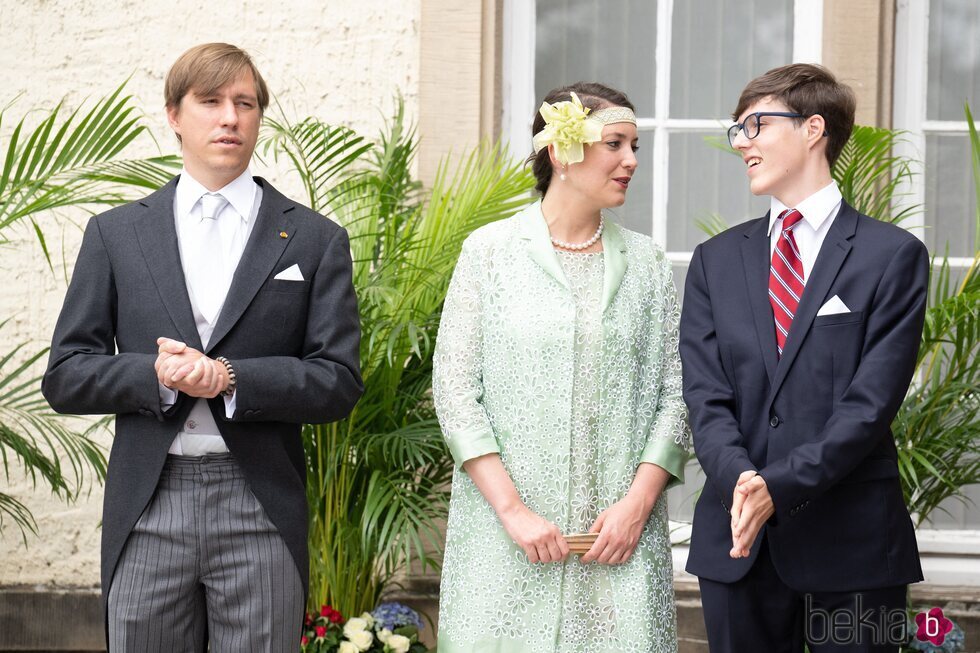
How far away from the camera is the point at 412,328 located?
354 cm

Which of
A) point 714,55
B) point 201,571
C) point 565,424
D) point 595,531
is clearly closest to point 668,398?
point 565,424

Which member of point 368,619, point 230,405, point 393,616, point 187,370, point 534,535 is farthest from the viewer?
point 393,616

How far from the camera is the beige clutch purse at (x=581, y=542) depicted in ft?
9.29

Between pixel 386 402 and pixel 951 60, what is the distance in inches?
102

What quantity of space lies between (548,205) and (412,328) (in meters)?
0.68

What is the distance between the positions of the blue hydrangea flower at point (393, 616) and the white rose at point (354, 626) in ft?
0.36

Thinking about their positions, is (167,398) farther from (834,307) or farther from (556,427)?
(834,307)

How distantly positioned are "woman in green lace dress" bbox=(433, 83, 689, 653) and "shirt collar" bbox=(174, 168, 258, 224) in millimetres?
562

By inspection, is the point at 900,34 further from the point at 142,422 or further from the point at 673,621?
the point at 142,422

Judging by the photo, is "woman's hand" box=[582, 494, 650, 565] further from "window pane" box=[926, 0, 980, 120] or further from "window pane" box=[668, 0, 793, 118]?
"window pane" box=[926, 0, 980, 120]

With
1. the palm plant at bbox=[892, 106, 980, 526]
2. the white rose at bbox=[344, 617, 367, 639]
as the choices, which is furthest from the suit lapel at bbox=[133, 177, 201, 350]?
the palm plant at bbox=[892, 106, 980, 526]

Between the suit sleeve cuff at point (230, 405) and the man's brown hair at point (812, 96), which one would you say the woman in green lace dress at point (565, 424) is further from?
the suit sleeve cuff at point (230, 405)

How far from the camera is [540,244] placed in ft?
9.75

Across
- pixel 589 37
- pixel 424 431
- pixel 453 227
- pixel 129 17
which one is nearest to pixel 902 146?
pixel 589 37
